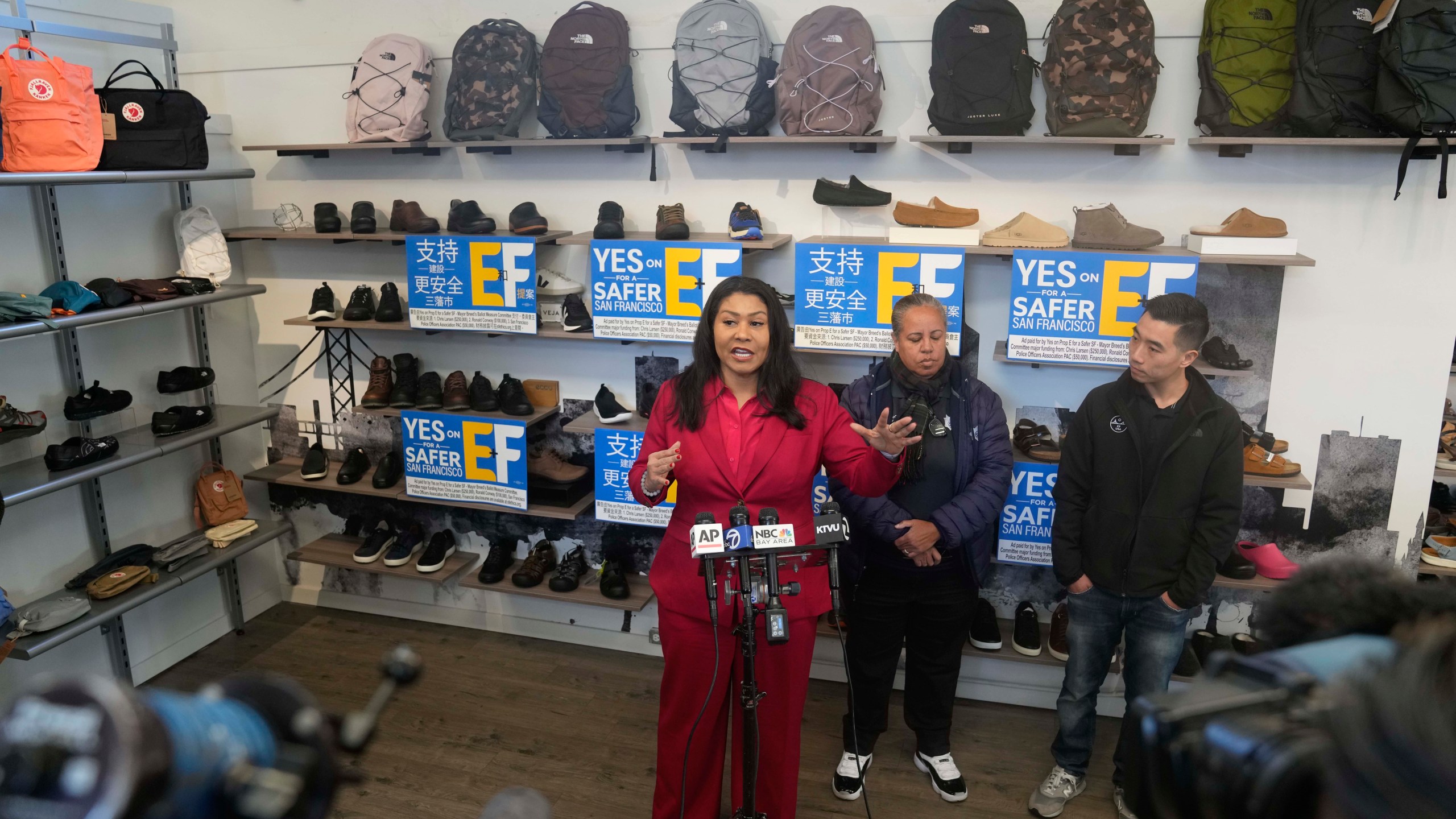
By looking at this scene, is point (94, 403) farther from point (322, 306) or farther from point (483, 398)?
point (483, 398)

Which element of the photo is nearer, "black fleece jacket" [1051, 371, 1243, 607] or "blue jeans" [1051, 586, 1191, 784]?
"black fleece jacket" [1051, 371, 1243, 607]

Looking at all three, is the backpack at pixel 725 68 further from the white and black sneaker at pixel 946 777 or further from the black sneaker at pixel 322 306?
the white and black sneaker at pixel 946 777

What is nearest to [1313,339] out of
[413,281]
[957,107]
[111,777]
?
[957,107]

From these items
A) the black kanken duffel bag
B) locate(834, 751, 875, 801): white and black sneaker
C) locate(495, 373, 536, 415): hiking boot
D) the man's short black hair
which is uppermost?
the black kanken duffel bag

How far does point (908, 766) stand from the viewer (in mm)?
3312

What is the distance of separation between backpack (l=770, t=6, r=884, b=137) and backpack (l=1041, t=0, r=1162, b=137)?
2.08ft

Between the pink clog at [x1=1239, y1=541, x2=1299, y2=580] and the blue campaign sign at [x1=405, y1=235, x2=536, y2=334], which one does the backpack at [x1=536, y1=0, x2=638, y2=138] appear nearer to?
the blue campaign sign at [x1=405, y1=235, x2=536, y2=334]

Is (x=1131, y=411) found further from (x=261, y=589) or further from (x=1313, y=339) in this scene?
(x=261, y=589)

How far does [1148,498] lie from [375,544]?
3260 mm

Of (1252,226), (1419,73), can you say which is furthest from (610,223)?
(1419,73)

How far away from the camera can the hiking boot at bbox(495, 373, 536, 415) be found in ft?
12.9

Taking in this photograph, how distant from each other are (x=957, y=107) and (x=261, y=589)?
12.8 ft

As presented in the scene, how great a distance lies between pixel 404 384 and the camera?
13.3 feet

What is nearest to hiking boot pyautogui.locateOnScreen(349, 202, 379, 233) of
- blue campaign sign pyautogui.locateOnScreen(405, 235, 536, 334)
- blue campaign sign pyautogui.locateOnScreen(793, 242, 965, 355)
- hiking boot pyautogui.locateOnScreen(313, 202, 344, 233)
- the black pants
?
hiking boot pyautogui.locateOnScreen(313, 202, 344, 233)
